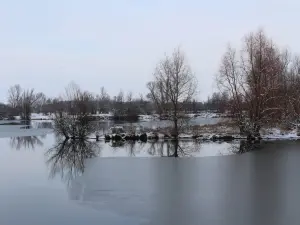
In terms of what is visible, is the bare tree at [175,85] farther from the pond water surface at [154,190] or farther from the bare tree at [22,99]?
the bare tree at [22,99]

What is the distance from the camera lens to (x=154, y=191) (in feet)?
30.3

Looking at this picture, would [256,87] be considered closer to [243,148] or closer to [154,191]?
[243,148]

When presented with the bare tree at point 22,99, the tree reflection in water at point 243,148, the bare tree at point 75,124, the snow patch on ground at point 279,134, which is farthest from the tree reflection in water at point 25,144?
the bare tree at point 22,99

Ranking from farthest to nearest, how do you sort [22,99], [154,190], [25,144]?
1. [22,99]
2. [25,144]
3. [154,190]

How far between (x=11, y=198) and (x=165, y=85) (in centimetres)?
2142

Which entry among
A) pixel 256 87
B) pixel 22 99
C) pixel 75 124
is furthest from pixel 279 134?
pixel 22 99

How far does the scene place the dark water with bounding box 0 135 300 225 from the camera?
7051mm

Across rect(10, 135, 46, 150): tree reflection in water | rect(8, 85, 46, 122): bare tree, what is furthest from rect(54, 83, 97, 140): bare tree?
rect(8, 85, 46, 122): bare tree

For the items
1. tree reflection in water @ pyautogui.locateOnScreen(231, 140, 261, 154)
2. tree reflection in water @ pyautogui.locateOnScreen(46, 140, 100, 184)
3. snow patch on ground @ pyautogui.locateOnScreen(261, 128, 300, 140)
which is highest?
snow patch on ground @ pyautogui.locateOnScreen(261, 128, 300, 140)

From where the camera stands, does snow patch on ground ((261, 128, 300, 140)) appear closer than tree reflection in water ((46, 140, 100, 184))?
No

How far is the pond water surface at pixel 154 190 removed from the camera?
23.1 ft

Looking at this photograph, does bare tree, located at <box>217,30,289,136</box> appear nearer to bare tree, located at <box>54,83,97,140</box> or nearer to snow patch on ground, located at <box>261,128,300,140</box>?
snow patch on ground, located at <box>261,128,300,140</box>

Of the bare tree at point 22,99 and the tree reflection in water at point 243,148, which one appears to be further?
the bare tree at point 22,99

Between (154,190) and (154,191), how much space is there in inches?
4.3
